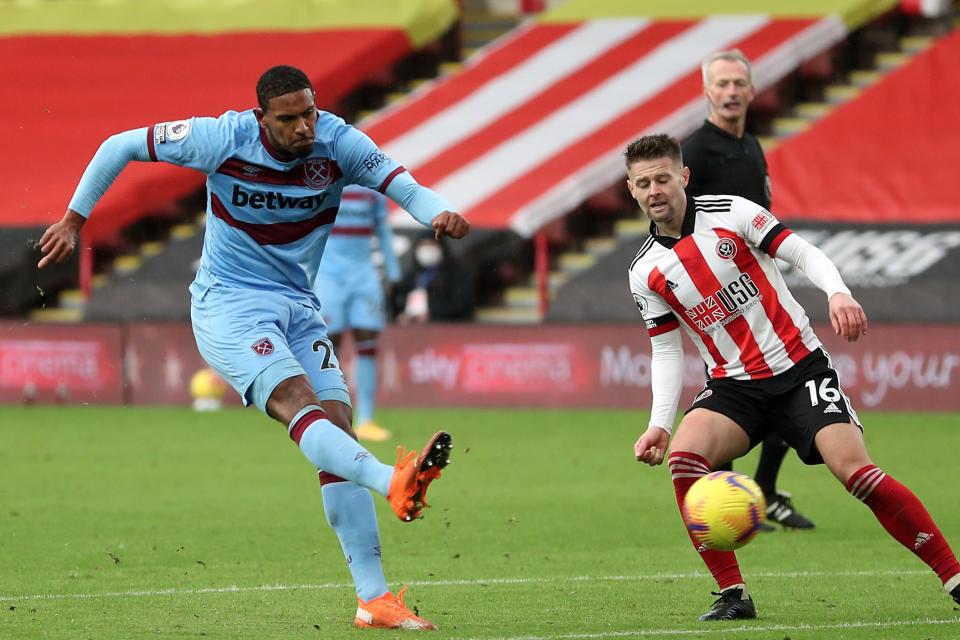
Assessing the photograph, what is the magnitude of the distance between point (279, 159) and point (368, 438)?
24.3ft

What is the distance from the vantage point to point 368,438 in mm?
13742

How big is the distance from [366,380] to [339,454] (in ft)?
27.4

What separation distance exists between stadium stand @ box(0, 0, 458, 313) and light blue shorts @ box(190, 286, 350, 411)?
14.9m

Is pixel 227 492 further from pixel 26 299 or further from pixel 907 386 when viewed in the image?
pixel 26 299

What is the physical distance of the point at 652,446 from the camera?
6.45m

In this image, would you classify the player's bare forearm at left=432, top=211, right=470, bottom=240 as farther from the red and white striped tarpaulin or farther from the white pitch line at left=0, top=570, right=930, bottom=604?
the red and white striped tarpaulin

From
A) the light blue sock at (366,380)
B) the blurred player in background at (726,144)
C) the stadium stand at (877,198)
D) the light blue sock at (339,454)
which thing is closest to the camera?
the light blue sock at (339,454)

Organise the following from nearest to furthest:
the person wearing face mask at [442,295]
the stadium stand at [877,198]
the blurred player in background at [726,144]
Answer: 1. the blurred player in background at [726,144]
2. the stadium stand at [877,198]
3. the person wearing face mask at [442,295]

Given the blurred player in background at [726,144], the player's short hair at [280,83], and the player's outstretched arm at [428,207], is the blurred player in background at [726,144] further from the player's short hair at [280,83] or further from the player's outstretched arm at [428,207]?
the player's short hair at [280,83]

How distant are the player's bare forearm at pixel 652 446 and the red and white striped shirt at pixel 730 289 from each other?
430mm

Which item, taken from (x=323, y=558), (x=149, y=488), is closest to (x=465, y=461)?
(x=149, y=488)

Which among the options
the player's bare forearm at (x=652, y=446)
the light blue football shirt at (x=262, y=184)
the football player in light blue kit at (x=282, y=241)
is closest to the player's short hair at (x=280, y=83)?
the football player in light blue kit at (x=282, y=241)

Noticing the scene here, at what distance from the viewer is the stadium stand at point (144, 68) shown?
21.9 meters

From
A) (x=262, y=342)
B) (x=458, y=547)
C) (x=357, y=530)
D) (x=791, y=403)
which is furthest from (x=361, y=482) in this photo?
(x=458, y=547)
